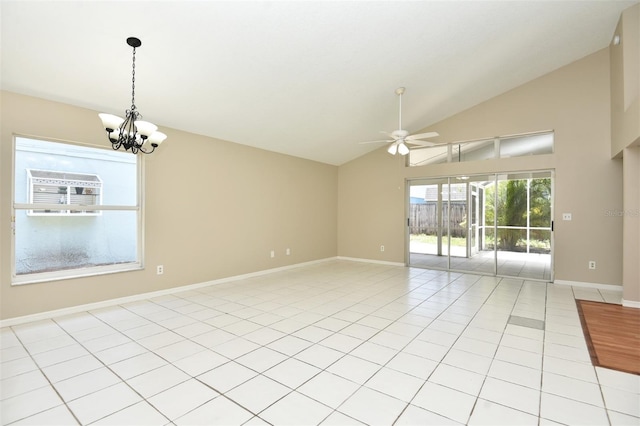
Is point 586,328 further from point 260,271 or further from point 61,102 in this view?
point 61,102

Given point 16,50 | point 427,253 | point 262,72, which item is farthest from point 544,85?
point 16,50

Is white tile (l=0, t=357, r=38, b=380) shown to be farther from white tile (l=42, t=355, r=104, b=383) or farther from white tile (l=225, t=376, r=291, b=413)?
white tile (l=225, t=376, r=291, b=413)

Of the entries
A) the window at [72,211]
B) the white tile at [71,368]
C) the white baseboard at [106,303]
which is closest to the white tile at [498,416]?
the white tile at [71,368]

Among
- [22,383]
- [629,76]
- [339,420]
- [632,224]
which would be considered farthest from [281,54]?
[632,224]

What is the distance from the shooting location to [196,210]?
16.5 feet

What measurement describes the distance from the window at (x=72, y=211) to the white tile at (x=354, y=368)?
3403 millimetres

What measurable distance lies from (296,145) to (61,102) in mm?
3763

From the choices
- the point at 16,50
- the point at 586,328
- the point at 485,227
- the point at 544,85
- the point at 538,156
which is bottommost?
the point at 586,328

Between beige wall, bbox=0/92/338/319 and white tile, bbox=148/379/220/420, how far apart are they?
2595 mm

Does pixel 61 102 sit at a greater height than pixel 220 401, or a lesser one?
greater

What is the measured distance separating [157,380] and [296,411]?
1129mm

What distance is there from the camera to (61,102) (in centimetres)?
368

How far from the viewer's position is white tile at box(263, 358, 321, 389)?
2285 millimetres

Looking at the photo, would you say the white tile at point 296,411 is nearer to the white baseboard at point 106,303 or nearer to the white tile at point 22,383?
the white tile at point 22,383
